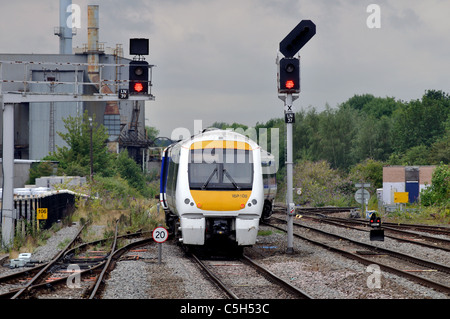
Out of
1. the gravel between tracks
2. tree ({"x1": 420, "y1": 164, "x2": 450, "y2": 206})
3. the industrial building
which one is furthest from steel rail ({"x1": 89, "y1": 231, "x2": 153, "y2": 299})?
the industrial building

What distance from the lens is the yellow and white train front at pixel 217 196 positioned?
1559cm

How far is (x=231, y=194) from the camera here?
1566 centimetres

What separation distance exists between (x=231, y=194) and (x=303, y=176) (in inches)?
1978

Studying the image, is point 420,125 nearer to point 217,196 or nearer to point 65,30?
point 65,30

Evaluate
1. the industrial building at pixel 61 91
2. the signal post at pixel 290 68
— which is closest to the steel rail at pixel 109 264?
the signal post at pixel 290 68

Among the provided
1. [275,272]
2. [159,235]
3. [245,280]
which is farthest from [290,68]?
[245,280]

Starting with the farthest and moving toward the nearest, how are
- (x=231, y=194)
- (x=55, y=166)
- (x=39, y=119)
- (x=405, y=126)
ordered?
(x=405, y=126)
(x=39, y=119)
(x=55, y=166)
(x=231, y=194)

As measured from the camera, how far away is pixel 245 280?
12703 mm

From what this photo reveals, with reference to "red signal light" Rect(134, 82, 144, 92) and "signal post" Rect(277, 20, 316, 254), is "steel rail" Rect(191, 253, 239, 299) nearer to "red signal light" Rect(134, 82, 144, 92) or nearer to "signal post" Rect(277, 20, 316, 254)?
"signal post" Rect(277, 20, 316, 254)

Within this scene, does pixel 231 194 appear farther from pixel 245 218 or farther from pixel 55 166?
pixel 55 166

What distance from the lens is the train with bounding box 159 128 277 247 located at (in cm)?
1560
